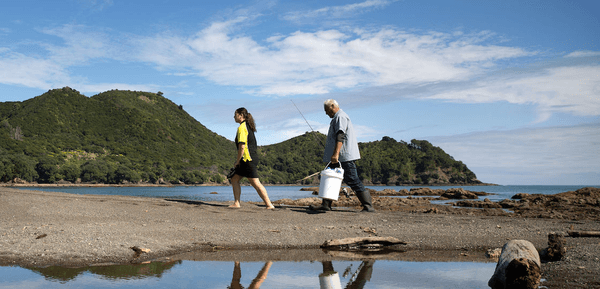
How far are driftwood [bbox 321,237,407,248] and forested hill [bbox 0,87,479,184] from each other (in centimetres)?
12320

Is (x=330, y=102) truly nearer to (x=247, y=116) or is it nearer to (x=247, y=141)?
(x=247, y=116)

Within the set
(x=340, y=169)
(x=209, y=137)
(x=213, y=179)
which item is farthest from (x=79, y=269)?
(x=209, y=137)

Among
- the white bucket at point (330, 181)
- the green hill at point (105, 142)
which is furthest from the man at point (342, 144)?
the green hill at point (105, 142)

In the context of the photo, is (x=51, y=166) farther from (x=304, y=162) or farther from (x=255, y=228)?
(x=255, y=228)

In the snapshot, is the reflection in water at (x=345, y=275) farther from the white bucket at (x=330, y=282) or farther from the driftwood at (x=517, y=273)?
the driftwood at (x=517, y=273)

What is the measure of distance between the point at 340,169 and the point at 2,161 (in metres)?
116

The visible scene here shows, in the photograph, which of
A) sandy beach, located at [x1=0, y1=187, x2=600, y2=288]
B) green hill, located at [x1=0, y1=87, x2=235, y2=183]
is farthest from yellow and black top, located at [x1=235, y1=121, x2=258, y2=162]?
green hill, located at [x1=0, y1=87, x2=235, y2=183]

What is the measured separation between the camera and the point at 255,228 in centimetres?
721

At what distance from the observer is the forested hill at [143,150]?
12150 cm

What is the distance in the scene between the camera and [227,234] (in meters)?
6.68

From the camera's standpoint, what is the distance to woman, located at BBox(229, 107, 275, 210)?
→ 929cm

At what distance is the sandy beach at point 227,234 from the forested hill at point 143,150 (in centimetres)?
11906

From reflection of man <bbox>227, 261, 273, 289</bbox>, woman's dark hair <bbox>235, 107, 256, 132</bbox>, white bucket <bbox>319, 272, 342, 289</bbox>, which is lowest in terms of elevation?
reflection of man <bbox>227, 261, 273, 289</bbox>

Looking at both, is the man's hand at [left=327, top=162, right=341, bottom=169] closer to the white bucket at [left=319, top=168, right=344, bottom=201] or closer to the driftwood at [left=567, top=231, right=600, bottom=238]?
the white bucket at [left=319, top=168, right=344, bottom=201]
